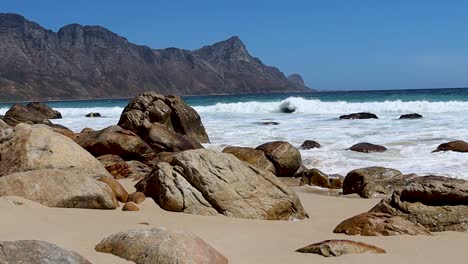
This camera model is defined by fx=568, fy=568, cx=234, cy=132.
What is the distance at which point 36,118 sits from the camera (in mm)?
21234

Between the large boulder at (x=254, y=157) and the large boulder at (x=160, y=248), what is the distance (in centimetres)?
651

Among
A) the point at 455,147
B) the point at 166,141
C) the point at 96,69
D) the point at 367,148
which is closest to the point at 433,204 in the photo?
the point at 455,147

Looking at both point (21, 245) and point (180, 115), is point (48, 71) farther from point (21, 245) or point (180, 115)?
point (21, 245)

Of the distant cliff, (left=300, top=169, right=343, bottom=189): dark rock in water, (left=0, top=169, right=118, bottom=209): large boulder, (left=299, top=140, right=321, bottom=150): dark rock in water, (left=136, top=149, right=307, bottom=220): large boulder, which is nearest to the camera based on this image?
(left=0, top=169, right=118, bottom=209): large boulder

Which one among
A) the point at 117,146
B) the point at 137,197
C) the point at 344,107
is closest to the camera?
the point at 137,197

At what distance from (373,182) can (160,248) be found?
5.45 meters

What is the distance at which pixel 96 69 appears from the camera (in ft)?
529

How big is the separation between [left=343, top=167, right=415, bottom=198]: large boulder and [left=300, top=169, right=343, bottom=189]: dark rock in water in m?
0.42

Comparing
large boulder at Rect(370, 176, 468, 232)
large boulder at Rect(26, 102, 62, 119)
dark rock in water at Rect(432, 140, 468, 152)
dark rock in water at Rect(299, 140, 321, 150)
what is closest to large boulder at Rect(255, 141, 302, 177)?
dark rock in water at Rect(299, 140, 321, 150)

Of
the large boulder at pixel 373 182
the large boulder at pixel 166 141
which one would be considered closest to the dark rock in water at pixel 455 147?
the large boulder at pixel 373 182

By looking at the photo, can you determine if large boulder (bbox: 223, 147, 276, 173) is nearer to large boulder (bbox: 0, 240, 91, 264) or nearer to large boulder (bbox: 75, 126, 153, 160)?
large boulder (bbox: 75, 126, 153, 160)

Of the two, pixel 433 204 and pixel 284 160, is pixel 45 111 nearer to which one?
pixel 284 160

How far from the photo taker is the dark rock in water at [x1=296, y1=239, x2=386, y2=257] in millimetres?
4598

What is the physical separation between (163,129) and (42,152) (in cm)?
514
